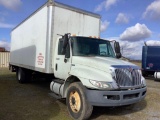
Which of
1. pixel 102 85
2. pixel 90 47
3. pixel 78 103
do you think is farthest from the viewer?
pixel 90 47

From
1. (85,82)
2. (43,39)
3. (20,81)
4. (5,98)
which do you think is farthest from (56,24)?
(20,81)

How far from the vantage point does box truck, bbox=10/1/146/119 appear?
233 inches

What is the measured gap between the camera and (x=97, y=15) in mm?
9477

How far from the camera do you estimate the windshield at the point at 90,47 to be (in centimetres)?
721

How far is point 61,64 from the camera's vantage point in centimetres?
766

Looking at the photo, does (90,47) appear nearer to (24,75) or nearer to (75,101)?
(75,101)

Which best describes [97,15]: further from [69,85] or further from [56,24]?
[69,85]

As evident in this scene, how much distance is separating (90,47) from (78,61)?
36.4 inches

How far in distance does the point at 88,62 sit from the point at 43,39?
2788 mm

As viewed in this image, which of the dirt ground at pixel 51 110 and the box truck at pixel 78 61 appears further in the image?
the dirt ground at pixel 51 110

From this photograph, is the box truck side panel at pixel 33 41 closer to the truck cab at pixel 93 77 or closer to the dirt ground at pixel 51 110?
the truck cab at pixel 93 77

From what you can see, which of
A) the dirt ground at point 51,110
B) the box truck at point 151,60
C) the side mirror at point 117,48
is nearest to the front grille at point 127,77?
the dirt ground at point 51,110

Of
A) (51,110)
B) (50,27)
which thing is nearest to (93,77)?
(51,110)

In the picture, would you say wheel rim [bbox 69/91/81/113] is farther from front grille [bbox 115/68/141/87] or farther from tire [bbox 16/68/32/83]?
tire [bbox 16/68/32/83]
